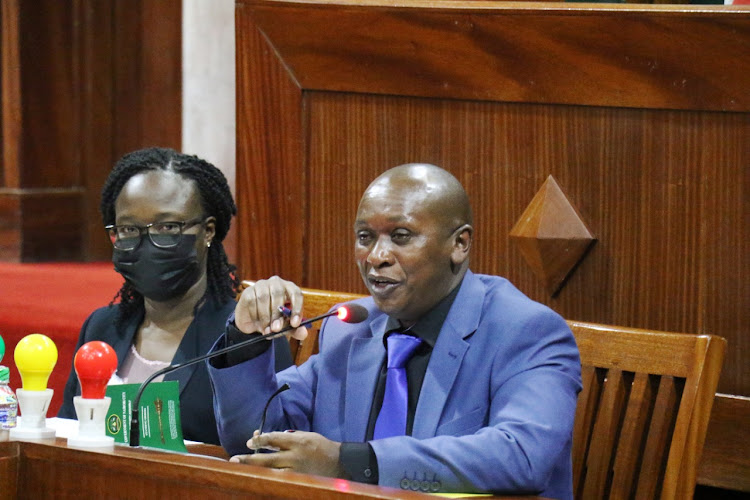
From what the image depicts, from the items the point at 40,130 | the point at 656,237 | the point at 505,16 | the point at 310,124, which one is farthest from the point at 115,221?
the point at 40,130

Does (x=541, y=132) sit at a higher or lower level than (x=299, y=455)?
higher

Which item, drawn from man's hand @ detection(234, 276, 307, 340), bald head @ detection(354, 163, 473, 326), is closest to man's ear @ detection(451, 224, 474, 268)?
bald head @ detection(354, 163, 473, 326)

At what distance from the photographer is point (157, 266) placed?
2623 millimetres

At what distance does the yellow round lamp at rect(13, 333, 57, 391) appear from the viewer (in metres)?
1.77

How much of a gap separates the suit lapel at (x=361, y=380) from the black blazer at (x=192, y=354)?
338 mm

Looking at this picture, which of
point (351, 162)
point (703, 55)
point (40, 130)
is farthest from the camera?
point (40, 130)

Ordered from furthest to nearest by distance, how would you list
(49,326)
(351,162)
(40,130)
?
(40,130) < (49,326) < (351,162)

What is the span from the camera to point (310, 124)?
283cm

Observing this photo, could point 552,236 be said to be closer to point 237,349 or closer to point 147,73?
point 237,349

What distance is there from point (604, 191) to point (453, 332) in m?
0.61

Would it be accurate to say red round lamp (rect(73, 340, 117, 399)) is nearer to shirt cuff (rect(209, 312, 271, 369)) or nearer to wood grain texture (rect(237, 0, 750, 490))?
shirt cuff (rect(209, 312, 271, 369))

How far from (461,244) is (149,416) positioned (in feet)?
2.06

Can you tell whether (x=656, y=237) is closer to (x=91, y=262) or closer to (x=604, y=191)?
(x=604, y=191)

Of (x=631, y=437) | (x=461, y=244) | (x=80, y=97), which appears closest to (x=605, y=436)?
(x=631, y=437)
